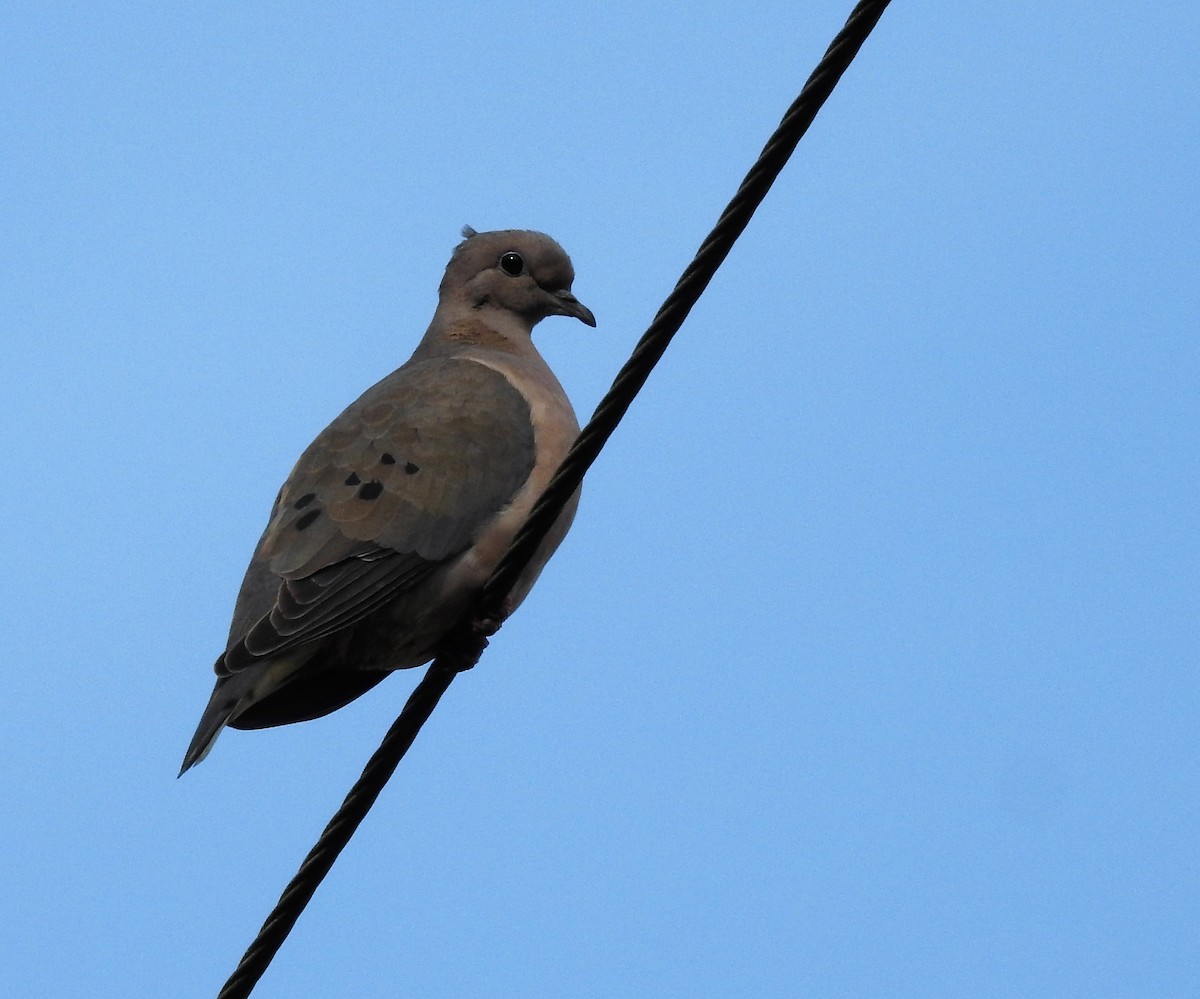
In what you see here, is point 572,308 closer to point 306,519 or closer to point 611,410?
point 306,519

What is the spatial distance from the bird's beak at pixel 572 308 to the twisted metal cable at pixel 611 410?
2.62 metres

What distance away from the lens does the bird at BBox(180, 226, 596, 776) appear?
15.2 ft


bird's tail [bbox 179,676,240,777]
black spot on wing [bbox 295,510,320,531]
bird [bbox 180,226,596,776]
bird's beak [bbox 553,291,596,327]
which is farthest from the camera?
bird's beak [bbox 553,291,596,327]

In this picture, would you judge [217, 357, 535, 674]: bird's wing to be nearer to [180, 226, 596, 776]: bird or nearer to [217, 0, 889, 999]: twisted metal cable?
[180, 226, 596, 776]: bird

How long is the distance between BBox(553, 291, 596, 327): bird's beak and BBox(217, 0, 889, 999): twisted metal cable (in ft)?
8.59

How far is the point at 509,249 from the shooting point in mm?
6434

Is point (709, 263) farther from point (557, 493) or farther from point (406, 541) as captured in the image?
point (406, 541)

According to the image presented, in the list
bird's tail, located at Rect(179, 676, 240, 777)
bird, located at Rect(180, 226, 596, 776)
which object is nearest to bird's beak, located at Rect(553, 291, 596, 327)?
bird, located at Rect(180, 226, 596, 776)

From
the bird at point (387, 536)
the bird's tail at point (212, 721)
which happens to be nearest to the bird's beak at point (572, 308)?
the bird at point (387, 536)

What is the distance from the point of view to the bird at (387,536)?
463cm

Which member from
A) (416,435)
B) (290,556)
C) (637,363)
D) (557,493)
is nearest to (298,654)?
(290,556)

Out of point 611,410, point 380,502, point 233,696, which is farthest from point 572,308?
point 611,410

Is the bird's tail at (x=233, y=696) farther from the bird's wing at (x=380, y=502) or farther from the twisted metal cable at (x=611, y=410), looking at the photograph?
the twisted metal cable at (x=611, y=410)

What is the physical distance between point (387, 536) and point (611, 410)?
4.73ft
